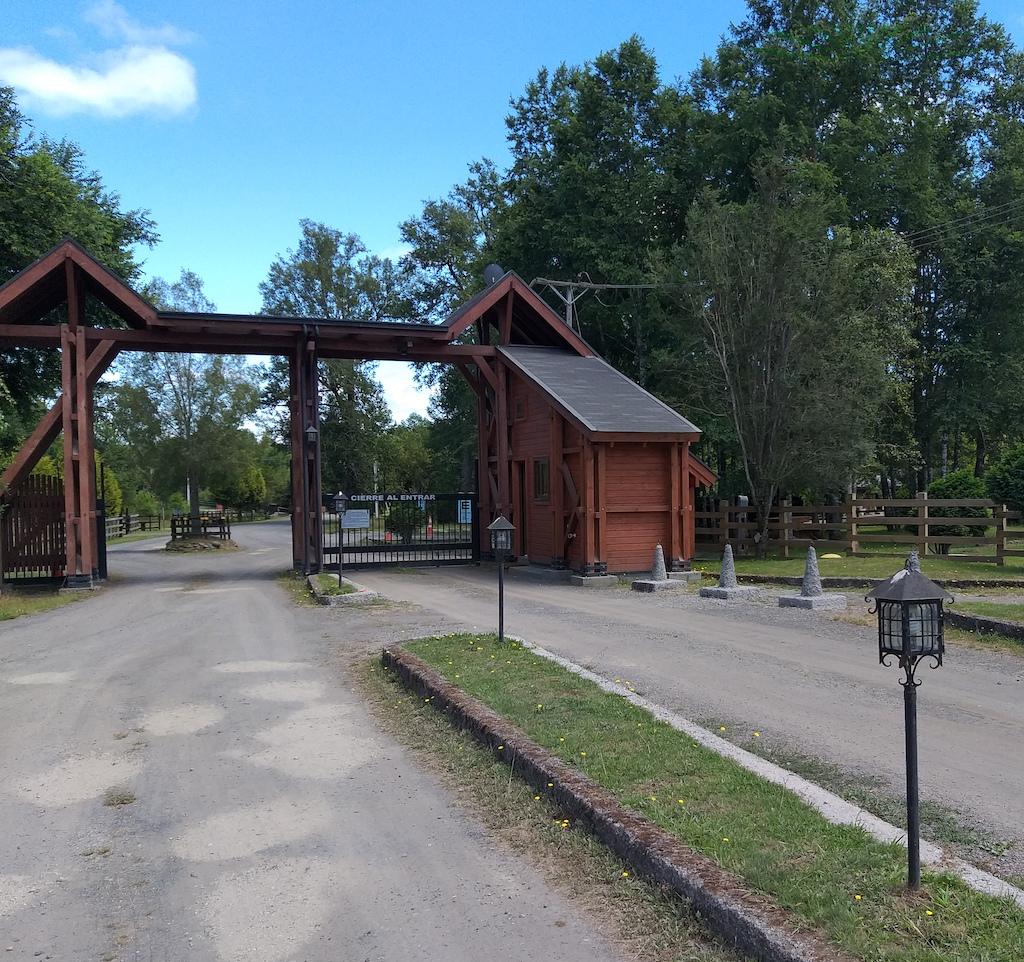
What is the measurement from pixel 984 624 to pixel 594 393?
10.7 meters

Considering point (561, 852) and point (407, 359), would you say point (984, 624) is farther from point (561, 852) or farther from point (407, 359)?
point (407, 359)

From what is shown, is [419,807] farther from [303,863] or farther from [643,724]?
[643,724]

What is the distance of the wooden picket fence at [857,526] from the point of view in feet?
61.7

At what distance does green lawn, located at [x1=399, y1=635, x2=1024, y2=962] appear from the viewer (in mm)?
3359

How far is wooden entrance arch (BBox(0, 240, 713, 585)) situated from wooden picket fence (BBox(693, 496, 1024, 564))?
141 inches

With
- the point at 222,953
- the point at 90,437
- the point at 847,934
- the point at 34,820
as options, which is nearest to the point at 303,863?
the point at 222,953

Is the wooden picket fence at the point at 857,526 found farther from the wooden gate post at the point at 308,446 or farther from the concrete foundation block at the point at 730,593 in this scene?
the wooden gate post at the point at 308,446

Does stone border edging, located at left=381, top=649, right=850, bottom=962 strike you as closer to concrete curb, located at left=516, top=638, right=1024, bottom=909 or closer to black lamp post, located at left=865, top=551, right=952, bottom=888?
black lamp post, located at left=865, top=551, right=952, bottom=888

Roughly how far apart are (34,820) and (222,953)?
2336mm

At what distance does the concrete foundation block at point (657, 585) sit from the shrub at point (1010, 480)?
7.67 meters

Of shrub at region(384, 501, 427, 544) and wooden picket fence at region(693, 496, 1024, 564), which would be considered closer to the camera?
wooden picket fence at region(693, 496, 1024, 564)

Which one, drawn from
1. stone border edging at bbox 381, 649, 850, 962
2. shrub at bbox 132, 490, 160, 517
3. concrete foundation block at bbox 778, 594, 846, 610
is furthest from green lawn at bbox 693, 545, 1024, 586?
shrub at bbox 132, 490, 160, 517

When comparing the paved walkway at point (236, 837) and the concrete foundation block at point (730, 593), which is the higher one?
the concrete foundation block at point (730, 593)

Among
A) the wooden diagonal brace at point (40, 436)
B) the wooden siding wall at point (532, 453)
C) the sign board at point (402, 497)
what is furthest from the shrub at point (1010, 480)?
the wooden diagonal brace at point (40, 436)
